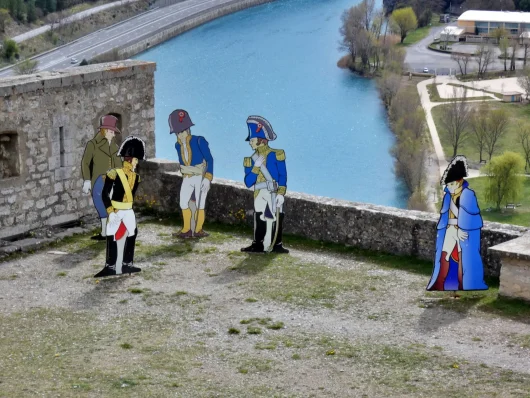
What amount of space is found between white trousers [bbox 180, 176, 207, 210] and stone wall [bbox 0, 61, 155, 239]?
5.41ft

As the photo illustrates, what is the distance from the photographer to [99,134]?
1479 centimetres

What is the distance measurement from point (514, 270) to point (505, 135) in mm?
58844

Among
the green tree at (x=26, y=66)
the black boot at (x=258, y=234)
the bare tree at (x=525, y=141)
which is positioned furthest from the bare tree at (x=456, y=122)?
the black boot at (x=258, y=234)

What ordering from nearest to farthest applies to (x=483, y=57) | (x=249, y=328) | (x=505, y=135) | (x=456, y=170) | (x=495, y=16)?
(x=249, y=328)
(x=456, y=170)
(x=505, y=135)
(x=483, y=57)
(x=495, y=16)

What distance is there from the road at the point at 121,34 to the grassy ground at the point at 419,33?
52.3ft

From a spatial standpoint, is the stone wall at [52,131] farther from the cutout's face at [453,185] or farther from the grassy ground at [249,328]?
the cutout's face at [453,185]

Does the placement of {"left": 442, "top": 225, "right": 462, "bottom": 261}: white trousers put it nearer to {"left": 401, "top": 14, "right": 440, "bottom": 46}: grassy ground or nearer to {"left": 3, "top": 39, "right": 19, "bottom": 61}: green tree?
{"left": 3, "top": 39, "right": 19, "bottom": 61}: green tree

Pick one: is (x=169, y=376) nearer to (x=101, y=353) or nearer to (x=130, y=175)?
(x=101, y=353)

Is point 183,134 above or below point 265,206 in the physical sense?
above

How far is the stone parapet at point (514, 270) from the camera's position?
1163 centimetres

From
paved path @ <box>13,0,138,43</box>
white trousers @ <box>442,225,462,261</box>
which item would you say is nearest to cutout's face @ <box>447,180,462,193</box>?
white trousers @ <box>442,225,462,261</box>

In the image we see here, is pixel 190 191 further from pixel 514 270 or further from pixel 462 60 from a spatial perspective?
pixel 462 60

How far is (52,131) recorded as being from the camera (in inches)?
596

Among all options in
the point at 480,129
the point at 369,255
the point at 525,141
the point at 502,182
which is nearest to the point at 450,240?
the point at 369,255
